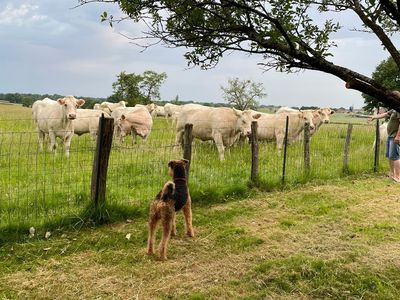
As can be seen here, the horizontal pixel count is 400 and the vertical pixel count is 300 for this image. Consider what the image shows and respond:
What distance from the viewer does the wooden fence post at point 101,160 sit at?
22.4ft

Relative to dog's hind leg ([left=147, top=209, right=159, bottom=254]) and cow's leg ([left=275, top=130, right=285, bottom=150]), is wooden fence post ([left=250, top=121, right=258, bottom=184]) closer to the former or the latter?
dog's hind leg ([left=147, top=209, right=159, bottom=254])

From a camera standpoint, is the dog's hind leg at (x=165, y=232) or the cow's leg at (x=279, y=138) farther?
the cow's leg at (x=279, y=138)

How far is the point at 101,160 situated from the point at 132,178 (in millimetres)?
2015

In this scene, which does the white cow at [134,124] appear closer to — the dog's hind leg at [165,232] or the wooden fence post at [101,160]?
the wooden fence post at [101,160]

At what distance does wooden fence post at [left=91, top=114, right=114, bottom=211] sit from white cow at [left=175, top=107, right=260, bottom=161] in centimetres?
677

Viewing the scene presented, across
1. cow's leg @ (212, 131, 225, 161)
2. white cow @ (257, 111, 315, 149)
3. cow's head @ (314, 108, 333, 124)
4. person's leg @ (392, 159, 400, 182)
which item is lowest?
person's leg @ (392, 159, 400, 182)

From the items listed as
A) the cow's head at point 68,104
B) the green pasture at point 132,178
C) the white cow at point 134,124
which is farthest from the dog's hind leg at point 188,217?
the white cow at point 134,124

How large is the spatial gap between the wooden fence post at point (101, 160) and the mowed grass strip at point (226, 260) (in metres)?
0.53

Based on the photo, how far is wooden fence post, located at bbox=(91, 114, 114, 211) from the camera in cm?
683

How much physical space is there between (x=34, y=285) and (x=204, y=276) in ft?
6.40

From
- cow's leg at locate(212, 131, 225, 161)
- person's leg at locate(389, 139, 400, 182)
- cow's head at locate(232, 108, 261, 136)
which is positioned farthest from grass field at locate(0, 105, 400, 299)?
cow's head at locate(232, 108, 261, 136)

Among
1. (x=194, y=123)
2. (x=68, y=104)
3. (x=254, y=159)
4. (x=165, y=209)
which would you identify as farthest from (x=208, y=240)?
(x=68, y=104)

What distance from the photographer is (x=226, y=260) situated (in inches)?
215

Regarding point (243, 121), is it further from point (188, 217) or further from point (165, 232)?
point (165, 232)
